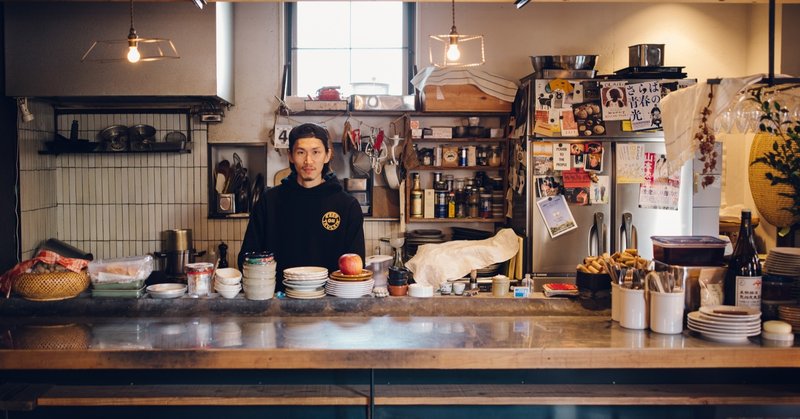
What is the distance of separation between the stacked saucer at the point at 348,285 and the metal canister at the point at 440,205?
8.65 feet

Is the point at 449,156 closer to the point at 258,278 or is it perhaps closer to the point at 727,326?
the point at 258,278

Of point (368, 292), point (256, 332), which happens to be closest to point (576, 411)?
Result: point (368, 292)

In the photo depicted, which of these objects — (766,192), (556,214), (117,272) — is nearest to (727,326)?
(117,272)

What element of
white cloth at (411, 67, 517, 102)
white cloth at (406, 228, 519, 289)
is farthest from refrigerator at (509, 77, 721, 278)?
white cloth at (411, 67, 517, 102)

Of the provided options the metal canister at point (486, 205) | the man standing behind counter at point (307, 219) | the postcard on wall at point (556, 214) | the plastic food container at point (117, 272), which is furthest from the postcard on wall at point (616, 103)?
the plastic food container at point (117, 272)

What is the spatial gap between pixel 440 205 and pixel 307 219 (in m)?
2.00

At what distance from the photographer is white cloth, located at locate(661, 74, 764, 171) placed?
9.45 feet

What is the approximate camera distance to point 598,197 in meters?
5.25

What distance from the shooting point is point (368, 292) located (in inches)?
124

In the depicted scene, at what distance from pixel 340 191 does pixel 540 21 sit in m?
2.80

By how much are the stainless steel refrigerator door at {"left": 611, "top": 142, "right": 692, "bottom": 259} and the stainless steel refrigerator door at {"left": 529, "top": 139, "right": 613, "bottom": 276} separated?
74mm

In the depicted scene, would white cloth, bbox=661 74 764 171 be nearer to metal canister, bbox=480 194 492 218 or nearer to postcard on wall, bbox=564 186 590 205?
postcard on wall, bbox=564 186 590 205

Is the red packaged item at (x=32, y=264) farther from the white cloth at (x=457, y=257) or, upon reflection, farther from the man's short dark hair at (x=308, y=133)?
the white cloth at (x=457, y=257)

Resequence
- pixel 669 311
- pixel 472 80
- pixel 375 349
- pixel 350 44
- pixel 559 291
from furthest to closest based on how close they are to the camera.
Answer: pixel 350 44, pixel 472 80, pixel 559 291, pixel 669 311, pixel 375 349
